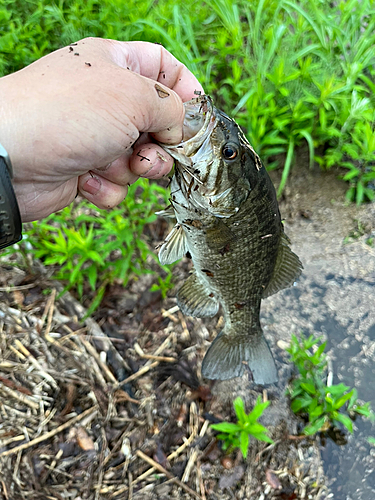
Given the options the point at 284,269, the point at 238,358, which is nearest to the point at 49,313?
the point at 238,358

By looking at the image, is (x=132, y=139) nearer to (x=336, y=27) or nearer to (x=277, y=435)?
(x=277, y=435)

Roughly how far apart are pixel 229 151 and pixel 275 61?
7.76ft

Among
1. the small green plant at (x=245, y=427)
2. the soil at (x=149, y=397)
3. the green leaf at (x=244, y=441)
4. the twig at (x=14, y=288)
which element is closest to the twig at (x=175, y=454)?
the soil at (x=149, y=397)

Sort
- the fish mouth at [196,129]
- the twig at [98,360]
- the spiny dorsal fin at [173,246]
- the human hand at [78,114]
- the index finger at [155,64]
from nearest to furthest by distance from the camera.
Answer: the human hand at [78,114]
the fish mouth at [196,129]
the index finger at [155,64]
the spiny dorsal fin at [173,246]
the twig at [98,360]

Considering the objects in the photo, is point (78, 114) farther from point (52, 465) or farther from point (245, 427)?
point (52, 465)

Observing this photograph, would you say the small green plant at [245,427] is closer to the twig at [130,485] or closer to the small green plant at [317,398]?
the small green plant at [317,398]

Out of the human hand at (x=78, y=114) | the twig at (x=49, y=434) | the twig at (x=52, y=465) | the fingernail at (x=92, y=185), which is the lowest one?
the twig at (x=52, y=465)

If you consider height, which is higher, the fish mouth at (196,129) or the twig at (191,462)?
the fish mouth at (196,129)

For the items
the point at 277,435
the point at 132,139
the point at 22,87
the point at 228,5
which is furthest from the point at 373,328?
the point at 228,5

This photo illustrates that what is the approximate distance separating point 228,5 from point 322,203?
2137 mm

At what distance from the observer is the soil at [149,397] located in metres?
2.25

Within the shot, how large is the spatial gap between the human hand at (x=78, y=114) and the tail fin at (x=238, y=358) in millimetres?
1239

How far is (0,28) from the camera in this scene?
3.59 m

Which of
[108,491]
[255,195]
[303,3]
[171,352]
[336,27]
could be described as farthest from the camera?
[303,3]
